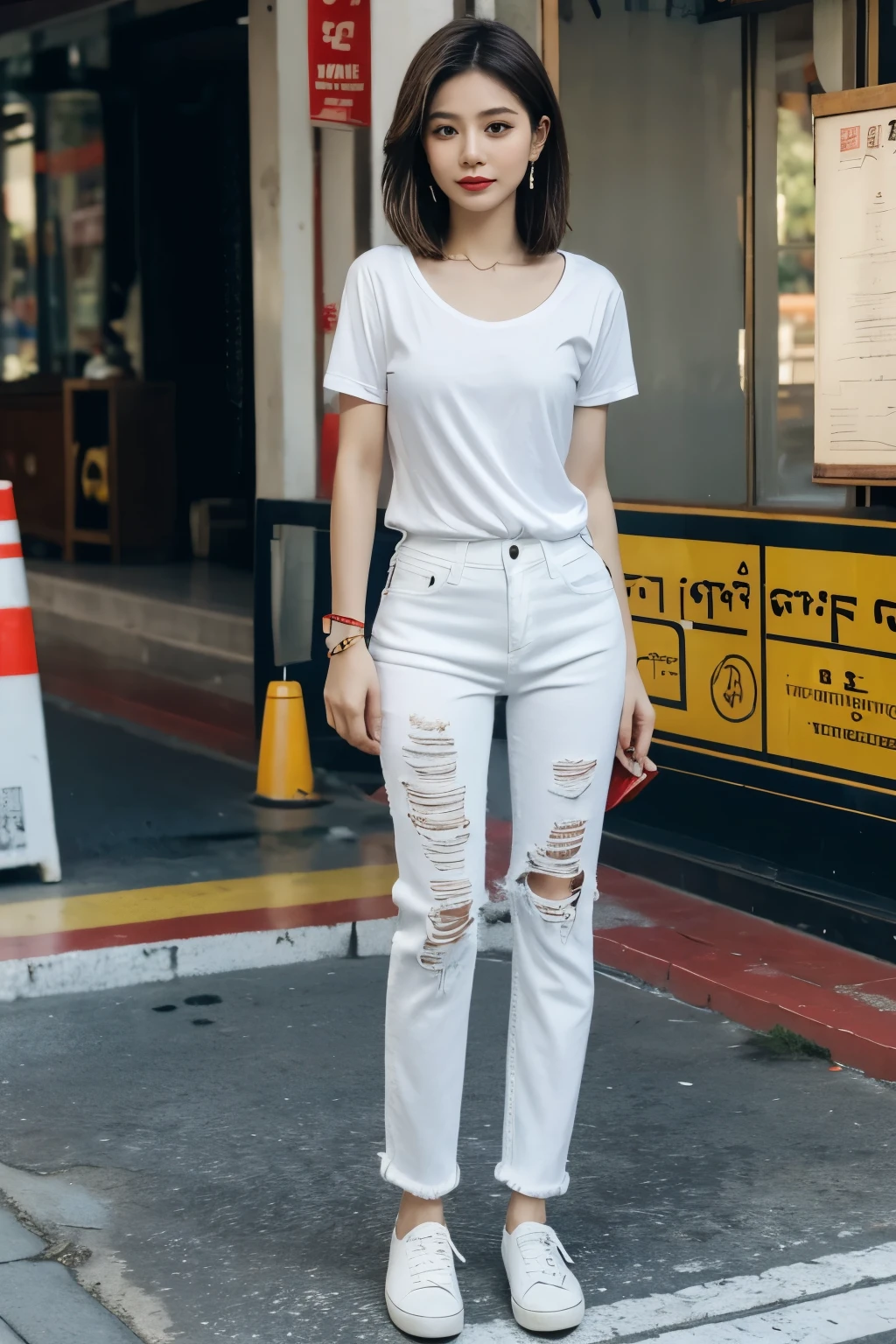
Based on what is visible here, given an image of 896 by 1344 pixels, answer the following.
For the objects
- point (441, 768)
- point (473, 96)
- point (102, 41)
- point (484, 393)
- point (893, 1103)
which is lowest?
point (893, 1103)

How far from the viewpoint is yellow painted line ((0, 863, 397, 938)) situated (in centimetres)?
538

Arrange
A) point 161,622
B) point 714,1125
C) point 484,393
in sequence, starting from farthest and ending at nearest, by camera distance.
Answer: point 161,622 → point 714,1125 → point 484,393

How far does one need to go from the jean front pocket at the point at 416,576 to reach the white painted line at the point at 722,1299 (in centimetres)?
122

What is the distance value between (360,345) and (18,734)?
9.97 feet

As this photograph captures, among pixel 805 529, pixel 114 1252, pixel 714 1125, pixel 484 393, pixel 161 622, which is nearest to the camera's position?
pixel 484 393

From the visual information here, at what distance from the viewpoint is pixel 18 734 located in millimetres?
5746

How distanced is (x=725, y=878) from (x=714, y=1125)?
1598mm

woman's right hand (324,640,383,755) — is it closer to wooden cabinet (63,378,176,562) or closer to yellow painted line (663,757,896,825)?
yellow painted line (663,757,896,825)

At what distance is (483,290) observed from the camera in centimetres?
305

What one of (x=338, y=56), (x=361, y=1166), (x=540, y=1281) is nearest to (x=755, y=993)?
(x=361, y=1166)

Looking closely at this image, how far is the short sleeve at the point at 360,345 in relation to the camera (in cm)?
303

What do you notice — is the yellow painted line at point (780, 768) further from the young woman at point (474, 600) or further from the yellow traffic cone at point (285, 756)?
the young woman at point (474, 600)

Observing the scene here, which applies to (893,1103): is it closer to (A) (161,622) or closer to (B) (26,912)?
(B) (26,912)

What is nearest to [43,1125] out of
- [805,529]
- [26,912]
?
[26,912]
